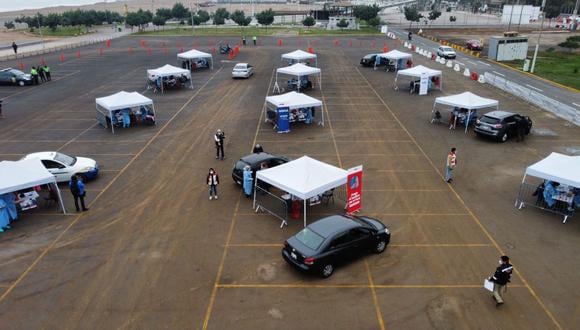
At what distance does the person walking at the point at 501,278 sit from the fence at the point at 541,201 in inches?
256

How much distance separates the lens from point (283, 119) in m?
25.6

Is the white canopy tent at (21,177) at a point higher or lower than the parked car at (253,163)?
higher

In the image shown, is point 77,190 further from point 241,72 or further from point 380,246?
point 241,72

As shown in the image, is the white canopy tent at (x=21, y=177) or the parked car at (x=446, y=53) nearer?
the white canopy tent at (x=21, y=177)

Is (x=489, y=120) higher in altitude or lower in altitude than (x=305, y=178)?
lower

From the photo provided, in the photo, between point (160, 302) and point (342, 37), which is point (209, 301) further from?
point (342, 37)

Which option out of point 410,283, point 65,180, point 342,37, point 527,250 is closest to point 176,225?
point 65,180

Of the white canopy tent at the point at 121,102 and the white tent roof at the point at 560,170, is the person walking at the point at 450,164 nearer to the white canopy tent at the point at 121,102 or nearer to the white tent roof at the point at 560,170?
the white tent roof at the point at 560,170

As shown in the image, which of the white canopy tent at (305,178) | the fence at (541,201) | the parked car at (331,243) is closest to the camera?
the parked car at (331,243)

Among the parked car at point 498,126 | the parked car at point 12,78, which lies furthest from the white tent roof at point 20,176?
the parked car at point 12,78

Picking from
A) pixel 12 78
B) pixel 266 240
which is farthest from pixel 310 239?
pixel 12 78

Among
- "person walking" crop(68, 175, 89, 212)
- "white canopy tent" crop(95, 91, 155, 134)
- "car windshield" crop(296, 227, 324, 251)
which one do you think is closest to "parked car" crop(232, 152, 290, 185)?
"car windshield" crop(296, 227, 324, 251)

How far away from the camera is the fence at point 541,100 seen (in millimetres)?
28141

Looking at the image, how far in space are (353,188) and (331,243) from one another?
385cm
